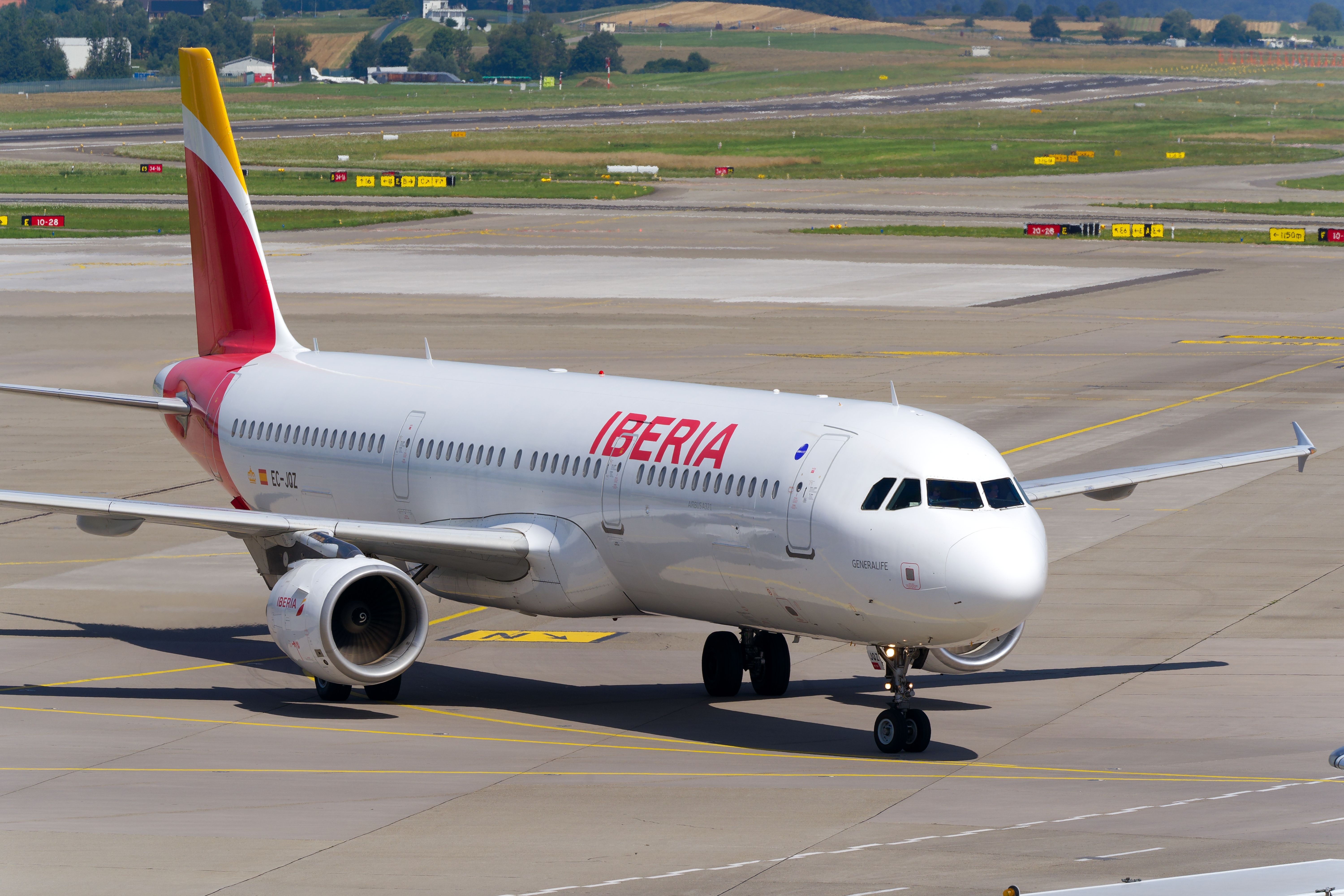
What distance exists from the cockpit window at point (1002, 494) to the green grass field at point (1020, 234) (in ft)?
302

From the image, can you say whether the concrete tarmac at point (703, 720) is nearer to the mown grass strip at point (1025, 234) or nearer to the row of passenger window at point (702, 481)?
the row of passenger window at point (702, 481)

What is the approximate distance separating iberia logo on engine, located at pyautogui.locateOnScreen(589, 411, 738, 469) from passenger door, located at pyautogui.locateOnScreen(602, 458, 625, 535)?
8.0 inches

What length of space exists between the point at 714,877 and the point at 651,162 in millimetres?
165358

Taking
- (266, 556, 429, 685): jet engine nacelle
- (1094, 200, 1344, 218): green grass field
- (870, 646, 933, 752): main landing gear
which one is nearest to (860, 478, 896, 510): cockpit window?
(870, 646, 933, 752): main landing gear

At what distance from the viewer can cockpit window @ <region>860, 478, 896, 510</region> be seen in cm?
2480

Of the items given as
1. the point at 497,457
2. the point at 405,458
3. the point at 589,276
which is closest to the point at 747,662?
the point at 497,457

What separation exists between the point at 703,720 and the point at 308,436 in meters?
9.75

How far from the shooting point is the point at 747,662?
1155 inches

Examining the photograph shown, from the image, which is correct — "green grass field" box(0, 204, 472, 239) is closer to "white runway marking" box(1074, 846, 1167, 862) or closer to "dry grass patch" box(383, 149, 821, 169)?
"dry grass patch" box(383, 149, 821, 169)

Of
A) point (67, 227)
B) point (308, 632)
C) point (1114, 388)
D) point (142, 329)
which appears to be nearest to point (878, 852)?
point (308, 632)

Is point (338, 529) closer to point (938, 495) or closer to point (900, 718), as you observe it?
point (900, 718)

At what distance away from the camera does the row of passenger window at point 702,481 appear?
26.0 metres

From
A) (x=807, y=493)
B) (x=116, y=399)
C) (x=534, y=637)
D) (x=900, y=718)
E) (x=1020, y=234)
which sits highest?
(x=807, y=493)

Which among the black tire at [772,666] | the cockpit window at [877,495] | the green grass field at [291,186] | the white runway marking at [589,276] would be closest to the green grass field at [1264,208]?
the white runway marking at [589,276]
